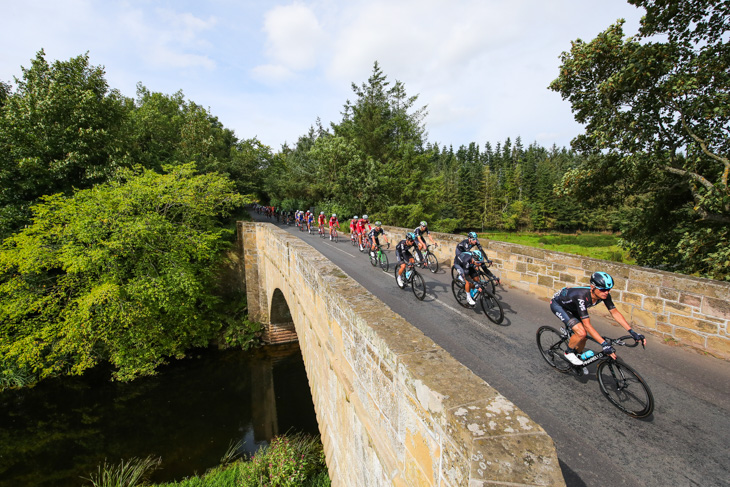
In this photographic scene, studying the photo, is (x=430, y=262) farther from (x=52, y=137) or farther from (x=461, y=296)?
(x=52, y=137)

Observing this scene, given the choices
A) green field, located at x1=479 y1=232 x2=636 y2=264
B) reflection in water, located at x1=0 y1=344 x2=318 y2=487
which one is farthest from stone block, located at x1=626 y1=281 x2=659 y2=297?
green field, located at x1=479 y1=232 x2=636 y2=264

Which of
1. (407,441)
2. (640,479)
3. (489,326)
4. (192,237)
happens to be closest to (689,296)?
(489,326)

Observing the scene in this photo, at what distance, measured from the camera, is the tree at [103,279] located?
13289mm

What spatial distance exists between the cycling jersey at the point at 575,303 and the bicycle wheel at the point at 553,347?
385 millimetres

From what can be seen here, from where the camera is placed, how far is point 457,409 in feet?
6.51

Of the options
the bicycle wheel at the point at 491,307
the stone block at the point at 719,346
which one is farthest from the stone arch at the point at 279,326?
the stone block at the point at 719,346

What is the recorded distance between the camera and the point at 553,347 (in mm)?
4898

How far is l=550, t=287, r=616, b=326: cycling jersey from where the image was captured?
4.38 metres

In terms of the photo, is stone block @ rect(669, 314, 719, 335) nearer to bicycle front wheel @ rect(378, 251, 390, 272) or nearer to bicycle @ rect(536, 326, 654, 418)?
bicycle @ rect(536, 326, 654, 418)

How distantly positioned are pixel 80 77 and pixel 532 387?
952 inches

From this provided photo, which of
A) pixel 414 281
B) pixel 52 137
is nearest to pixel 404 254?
pixel 414 281

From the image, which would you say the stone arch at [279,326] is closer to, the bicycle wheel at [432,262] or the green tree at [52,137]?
the bicycle wheel at [432,262]

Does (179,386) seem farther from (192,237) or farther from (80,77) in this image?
(80,77)

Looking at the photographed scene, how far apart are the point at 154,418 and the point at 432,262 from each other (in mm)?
12954
